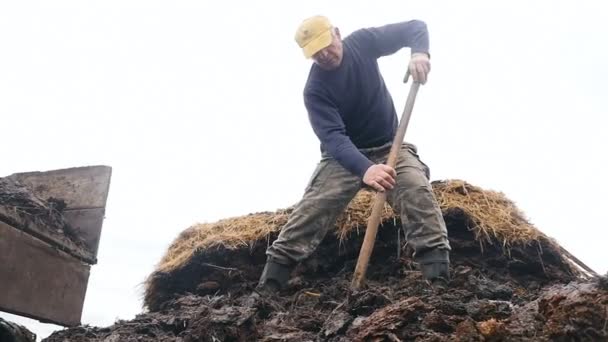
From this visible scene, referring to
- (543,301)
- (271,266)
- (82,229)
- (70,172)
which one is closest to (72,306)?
(82,229)

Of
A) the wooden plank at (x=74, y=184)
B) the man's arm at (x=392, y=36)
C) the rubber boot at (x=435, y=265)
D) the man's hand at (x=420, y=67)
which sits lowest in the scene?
the rubber boot at (x=435, y=265)

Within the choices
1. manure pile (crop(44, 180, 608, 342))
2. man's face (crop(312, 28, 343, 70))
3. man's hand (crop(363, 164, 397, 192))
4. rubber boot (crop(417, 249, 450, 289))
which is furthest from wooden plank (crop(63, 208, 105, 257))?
rubber boot (crop(417, 249, 450, 289))

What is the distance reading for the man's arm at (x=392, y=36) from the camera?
4.56 m

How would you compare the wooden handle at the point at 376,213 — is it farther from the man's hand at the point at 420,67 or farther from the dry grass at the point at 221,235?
the dry grass at the point at 221,235

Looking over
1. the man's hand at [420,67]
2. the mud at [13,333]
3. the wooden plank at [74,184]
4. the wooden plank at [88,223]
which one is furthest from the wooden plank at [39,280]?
the man's hand at [420,67]

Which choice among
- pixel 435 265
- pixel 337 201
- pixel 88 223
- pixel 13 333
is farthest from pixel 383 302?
pixel 88 223

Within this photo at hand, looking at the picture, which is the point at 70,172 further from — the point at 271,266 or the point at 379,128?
the point at 379,128

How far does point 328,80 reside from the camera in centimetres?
458

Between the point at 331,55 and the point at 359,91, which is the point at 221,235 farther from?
the point at 331,55

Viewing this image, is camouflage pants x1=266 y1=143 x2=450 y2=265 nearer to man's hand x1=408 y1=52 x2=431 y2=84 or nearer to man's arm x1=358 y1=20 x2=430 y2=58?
man's hand x1=408 y1=52 x2=431 y2=84

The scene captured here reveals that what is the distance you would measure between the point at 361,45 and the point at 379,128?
24.3 inches

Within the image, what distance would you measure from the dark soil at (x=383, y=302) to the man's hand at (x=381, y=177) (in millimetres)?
621

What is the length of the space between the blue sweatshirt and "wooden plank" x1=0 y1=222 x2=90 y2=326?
2.16 m

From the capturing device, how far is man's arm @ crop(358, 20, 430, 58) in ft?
15.0
